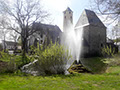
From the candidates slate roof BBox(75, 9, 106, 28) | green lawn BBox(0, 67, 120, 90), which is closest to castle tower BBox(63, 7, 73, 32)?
slate roof BBox(75, 9, 106, 28)

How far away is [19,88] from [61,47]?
4174 mm

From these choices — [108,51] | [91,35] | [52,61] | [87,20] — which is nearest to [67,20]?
[87,20]

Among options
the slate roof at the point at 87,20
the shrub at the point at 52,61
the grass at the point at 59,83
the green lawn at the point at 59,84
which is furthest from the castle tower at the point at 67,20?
the green lawn at the point at 59,84

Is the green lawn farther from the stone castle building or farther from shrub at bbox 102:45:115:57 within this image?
the stone castle building

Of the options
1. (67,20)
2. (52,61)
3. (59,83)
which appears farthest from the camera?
(67,20)

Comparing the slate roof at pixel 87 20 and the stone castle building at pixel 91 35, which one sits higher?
the slate roof at pixel 87 20

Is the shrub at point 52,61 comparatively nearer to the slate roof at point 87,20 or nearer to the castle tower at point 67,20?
the slate roof at point 87,20

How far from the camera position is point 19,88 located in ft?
13.0

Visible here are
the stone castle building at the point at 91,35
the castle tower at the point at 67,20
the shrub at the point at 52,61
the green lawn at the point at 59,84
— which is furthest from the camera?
the castle tower at the point at 67,20

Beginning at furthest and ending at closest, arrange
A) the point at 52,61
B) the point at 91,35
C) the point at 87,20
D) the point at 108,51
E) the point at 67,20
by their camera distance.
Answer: the point at 67,20 < the point at 91,35 < the point at 87,20 < the point at 108,51 < the point at 52,61

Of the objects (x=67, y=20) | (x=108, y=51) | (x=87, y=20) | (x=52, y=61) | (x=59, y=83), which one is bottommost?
(x=59, y=83)

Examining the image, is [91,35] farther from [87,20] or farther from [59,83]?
[59,83]

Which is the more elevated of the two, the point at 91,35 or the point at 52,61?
the point at 91,35

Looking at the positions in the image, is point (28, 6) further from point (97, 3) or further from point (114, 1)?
point (114, 1)
